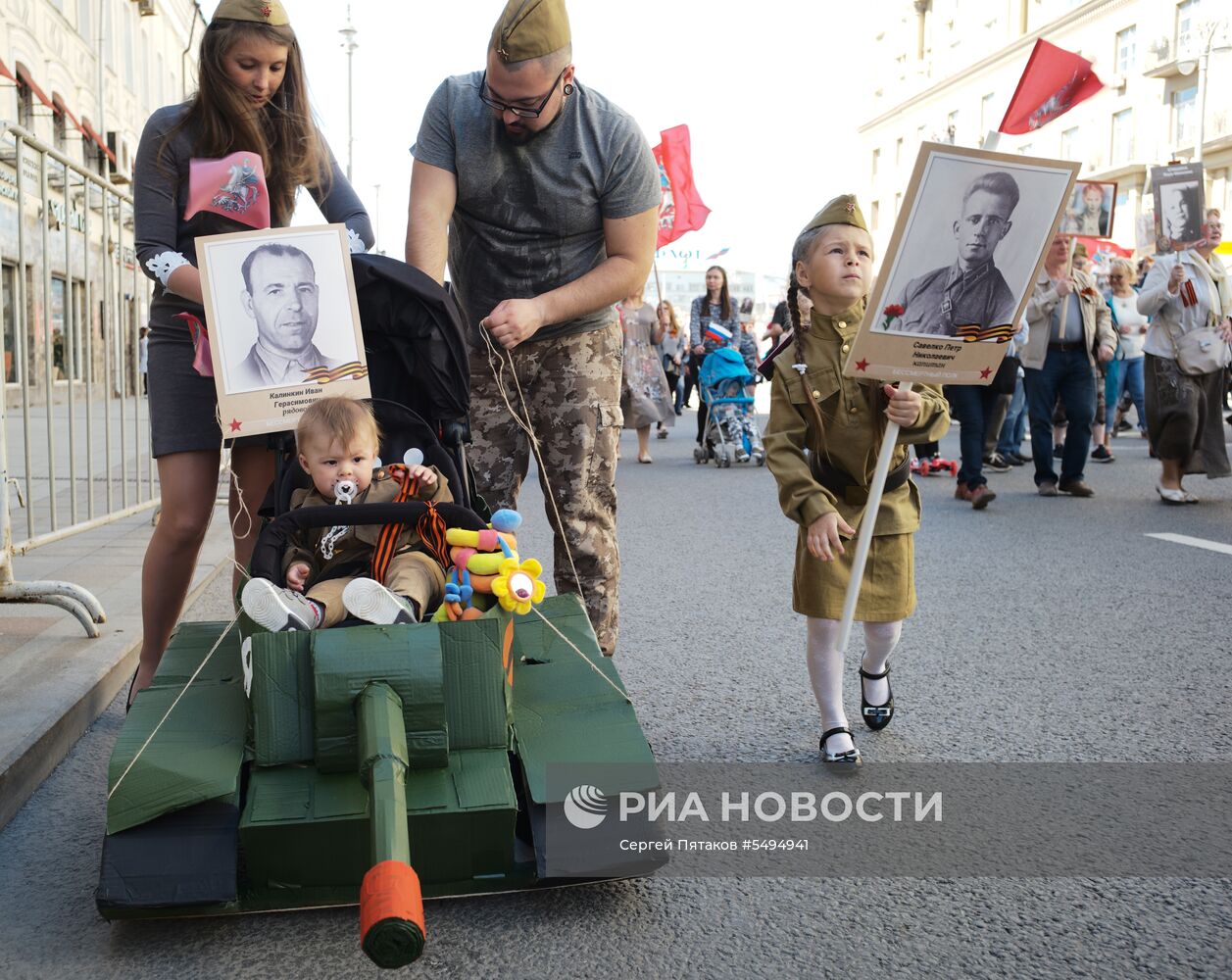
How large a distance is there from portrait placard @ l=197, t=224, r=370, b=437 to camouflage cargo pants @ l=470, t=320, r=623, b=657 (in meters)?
0.53

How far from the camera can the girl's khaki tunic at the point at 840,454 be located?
3469mm

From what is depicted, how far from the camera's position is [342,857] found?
7.98ft

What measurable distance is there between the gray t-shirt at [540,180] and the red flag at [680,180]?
11547 mm

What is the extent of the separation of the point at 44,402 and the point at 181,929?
3.68 meters

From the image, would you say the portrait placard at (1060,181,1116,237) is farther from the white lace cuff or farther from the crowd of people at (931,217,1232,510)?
the white lace cuff

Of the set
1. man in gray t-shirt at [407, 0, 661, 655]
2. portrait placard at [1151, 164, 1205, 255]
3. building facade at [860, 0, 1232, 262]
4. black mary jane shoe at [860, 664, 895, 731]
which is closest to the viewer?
man in gray t-shirt at [407, 0, 661, 655]

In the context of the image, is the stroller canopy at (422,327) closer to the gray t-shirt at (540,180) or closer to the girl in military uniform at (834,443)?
the gray t-shirt at (540,180)

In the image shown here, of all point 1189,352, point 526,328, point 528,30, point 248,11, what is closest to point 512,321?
point 526,328

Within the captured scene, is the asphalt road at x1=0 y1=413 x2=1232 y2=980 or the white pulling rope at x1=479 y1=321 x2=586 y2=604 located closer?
the asphalt road at x1=0 y1=413 x2=1232 y2=980

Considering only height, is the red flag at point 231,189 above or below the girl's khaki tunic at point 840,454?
above

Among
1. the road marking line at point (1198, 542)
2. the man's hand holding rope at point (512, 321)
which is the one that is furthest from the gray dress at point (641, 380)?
the man's hand holding rope at point (512, 321)

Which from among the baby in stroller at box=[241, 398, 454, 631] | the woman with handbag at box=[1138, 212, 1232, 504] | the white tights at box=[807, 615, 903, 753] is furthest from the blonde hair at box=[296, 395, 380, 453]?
the woman with handbag at box=[1138, 212, 1232, 504]

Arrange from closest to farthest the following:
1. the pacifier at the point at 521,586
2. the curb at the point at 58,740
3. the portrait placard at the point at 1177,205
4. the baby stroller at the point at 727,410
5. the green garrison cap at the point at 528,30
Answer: the pacifier at the point at 521,586 → the curb at the point at 58,740 → the green garrison cap at the point at 528,30 → the portrait placard at the point at 1177,205 → the baby stroller at the point at 727,410

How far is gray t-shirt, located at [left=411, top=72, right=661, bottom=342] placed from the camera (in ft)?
11.8
